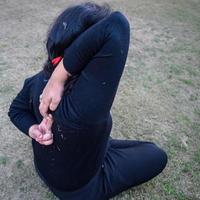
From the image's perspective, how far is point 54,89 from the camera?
52.8 inches

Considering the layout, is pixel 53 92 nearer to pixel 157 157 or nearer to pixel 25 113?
pixel 25 113

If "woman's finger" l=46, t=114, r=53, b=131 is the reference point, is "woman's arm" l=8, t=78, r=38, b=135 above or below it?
below

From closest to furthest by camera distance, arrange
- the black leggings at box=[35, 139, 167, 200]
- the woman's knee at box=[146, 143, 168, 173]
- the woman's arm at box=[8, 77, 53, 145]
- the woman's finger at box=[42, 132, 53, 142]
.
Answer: the woman's finger at box=[42, 132, 53, 142] < the woman's arm at box=[8, 77, 53, 145] < the black leggings at box=[35, 139, 167, 200] < the woman's knee at box=[146, 143, 168, 173]

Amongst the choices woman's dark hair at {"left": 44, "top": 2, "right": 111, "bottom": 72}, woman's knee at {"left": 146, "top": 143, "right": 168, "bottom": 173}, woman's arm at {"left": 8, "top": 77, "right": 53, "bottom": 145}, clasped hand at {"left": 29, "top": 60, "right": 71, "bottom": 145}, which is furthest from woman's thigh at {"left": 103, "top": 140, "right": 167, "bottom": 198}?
woman's dark hair at {"left": 44, "top": 2, "right": 111, "bottom": 72}

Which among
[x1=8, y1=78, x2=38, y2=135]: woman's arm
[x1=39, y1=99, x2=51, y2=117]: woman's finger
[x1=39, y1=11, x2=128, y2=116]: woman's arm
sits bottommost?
[x1=8, y1=78, x2=38, y2=135]: woman's arm

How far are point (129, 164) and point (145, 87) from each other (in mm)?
1263

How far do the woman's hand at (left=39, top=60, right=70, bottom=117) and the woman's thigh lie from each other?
603 millimetres

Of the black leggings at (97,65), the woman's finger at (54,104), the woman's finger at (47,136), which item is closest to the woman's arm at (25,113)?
the woman's finger at (47,136)

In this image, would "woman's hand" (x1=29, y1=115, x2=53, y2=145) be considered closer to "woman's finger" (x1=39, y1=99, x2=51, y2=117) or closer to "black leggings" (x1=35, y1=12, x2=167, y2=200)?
"woman's finger" (x1=39, y1=99, x2=51, y2=117)

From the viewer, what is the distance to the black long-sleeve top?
49.2 inches

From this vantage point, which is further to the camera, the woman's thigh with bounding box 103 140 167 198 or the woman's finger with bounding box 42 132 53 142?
the woman's thigh with bounding box 103 140 167 198

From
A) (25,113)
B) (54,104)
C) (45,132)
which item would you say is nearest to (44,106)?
(54,104)

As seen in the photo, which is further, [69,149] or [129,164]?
[129,164]

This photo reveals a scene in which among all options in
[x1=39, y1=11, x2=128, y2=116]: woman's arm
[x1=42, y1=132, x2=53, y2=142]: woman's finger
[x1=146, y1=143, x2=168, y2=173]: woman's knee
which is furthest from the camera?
[x1=146, y1=143, x2=168, y2=173]: woman's knee
